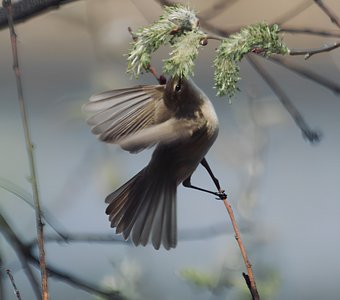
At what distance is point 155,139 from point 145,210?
0.43m

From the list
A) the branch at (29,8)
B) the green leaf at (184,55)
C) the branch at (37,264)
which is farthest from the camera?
the branch at (29,8)

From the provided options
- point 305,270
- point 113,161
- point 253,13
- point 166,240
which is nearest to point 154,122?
point 166,240

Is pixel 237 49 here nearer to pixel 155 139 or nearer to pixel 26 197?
pixel 155 139

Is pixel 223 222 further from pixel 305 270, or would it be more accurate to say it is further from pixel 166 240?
pixel 305 270

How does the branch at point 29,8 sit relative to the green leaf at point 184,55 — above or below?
above

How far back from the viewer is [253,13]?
370 centimetres

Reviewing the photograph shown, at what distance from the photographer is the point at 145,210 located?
171cm

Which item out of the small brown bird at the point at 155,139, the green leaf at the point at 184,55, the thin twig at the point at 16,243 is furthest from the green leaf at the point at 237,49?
the thin twig at the point at 16,243

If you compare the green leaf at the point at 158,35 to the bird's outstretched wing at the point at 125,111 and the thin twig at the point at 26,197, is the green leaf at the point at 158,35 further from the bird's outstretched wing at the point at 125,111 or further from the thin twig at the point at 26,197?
the thin twig at the point at 26,197

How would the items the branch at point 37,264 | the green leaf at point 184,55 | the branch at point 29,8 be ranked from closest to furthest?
the green leaf at point 184,55, the branch at point 37,264, the branch at point 29,8

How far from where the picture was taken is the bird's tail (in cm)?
157

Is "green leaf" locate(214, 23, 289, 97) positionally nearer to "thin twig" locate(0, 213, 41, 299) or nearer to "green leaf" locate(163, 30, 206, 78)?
"green leaf" locate(163, 30, 206, 78)

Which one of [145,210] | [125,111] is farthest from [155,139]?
[145,210]

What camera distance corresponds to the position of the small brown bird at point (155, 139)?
1.42 metres
